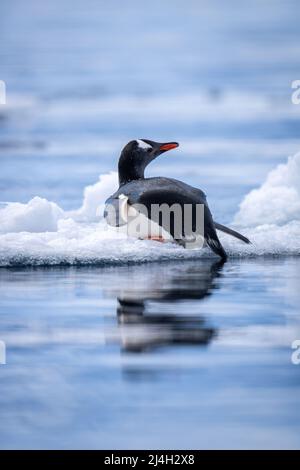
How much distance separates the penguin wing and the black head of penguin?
123 centimetres

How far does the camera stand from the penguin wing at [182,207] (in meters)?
6.73

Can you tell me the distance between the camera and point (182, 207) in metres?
6.74

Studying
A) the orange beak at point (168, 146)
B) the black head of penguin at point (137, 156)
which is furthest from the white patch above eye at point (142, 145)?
the orange beak at point (168, 146)

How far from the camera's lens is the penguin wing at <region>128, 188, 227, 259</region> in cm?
673

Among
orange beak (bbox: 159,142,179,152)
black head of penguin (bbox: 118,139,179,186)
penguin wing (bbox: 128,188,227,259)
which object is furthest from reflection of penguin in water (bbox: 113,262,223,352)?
orange beak (bbox: 159,142,179,152)

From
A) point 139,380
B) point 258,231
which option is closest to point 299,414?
point 139,380

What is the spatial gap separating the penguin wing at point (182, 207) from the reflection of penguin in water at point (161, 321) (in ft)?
4.82

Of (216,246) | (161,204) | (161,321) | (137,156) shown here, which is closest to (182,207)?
(161,204)

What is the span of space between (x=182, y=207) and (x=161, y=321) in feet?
9.47

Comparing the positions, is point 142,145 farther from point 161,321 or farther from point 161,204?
point 161,321

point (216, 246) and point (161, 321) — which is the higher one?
point (216, 246)

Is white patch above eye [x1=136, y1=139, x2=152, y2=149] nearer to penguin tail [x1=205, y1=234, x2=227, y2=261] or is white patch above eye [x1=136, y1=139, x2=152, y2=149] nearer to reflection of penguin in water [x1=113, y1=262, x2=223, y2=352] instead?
penguin tail [x1=205, y1=234, x2=227, y2=261]

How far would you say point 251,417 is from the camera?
2.79 meters
